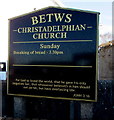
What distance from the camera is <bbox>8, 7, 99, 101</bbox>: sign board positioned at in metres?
4.80

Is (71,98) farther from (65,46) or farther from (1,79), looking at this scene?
(1,79)

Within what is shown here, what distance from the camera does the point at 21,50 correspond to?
552 cm

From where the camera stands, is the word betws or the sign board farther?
the word betws

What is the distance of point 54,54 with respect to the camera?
202 inches

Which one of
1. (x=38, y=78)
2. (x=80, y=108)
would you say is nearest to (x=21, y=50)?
(x=38, y=78)

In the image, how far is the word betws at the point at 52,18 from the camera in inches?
196

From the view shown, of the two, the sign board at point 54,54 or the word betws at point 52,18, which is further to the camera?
the word betws at point 52,18

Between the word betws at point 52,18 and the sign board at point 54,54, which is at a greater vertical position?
the word betws at point 52,18

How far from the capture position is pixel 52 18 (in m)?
Result: 5.16

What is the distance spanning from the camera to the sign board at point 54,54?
15.8 feet

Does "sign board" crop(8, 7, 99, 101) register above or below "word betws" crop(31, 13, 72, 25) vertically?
below

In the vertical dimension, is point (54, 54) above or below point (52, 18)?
below

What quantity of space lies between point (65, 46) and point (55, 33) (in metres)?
0.46

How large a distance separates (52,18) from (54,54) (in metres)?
0.99
